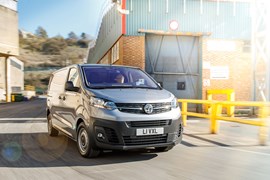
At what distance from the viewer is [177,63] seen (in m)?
16.1

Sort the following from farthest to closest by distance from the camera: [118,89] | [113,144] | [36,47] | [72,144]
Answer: [36,47] → [72,144] → [118,89] → [113,144]

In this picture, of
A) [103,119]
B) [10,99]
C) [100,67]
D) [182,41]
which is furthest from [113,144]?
[10,99]

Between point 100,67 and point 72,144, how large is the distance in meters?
1.90

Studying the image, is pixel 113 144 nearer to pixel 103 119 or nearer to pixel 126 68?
pixel 103 119

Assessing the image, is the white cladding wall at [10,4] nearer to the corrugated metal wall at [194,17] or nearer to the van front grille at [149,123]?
the corrugated metal wall at [194,17]

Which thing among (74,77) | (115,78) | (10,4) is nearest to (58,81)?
(74,77)

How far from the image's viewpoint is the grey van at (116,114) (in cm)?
477

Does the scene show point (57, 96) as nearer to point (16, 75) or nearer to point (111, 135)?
point (111, 135)

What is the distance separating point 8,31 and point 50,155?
3359 centimetres

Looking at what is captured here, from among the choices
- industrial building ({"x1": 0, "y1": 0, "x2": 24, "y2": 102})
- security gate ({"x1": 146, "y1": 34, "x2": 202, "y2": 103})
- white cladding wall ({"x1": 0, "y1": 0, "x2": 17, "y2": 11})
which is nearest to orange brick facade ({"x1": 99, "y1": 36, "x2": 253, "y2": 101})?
security gate ({"x1": 146, "y1": 34, "x2": 202, "y2": 103})

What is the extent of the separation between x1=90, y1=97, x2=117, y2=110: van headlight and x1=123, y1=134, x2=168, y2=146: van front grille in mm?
553

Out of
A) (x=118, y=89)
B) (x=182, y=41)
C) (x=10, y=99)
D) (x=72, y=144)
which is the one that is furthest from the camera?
(x=10, y=99)

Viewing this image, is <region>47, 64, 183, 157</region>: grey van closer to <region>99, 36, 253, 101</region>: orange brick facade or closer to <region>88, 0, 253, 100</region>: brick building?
<region>88, 0, 253, 100</region>: brick building

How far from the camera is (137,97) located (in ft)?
16.4
